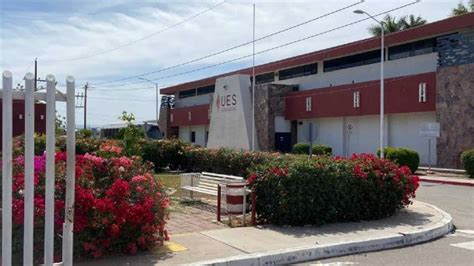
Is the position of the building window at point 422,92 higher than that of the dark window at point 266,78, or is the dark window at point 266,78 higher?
the dark window at point 266,78

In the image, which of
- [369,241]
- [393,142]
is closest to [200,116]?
[393,142]

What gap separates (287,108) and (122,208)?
1450 inches

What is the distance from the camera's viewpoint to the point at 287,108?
143 ft

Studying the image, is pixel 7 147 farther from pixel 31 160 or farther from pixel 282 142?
pixel 282 142

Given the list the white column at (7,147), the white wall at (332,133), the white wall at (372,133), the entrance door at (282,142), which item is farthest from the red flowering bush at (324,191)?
the entrance door at (282,142)

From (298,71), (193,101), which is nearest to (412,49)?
(298,71)

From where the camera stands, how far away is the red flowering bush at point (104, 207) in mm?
6973

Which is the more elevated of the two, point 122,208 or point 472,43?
point 472,43

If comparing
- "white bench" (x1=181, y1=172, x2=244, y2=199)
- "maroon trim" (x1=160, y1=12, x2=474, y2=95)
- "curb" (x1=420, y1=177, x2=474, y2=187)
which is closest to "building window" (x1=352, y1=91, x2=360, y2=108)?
"maroon trim" (x1=160, y1=12, x2=474, y2=95)

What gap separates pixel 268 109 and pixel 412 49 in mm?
12388

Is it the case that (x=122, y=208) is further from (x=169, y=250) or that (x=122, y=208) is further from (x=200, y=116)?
(x=200, y=116)

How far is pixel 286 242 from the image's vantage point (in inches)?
324

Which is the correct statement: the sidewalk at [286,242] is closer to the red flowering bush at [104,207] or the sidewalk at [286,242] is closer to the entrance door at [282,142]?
the red flowering bush at [104,207]

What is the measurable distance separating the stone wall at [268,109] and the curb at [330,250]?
33.4 metres
